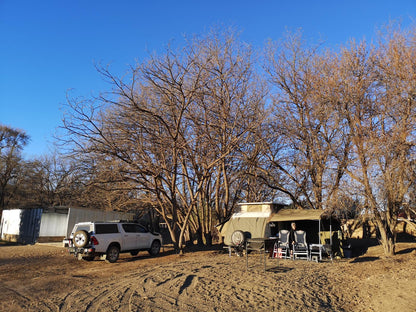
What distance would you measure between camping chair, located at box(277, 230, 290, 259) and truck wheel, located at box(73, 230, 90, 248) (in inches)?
325

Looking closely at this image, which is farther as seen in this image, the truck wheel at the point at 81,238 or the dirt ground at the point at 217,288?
the truck wheel at the point at 81,238

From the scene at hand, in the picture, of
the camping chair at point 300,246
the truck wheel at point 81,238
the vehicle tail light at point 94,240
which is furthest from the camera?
the camping chair at point 300,246

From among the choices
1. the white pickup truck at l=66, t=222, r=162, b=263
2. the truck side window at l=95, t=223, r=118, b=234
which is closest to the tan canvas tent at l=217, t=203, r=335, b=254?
the white pickup truck at l=66, t=222, r=162, b=263

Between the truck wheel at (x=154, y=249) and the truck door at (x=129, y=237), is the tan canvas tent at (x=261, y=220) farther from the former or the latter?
the truck door at (x=129, y=237)

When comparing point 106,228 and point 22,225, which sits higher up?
point 106,228

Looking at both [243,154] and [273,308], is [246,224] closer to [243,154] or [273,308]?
[243,154]

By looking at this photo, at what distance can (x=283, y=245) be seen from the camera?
14602mm

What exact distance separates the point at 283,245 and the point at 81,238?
8565 millimetres

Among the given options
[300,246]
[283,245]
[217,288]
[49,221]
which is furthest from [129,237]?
[49,221]

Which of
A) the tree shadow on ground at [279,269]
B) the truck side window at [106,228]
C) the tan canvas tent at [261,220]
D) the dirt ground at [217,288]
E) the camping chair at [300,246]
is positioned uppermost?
the tan canvas tent at [261,220]

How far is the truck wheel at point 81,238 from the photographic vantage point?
1298cm

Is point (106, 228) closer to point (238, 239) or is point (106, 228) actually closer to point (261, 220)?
point (238, 239)

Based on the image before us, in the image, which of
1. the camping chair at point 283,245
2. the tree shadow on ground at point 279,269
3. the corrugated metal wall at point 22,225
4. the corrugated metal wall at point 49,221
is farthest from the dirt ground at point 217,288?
the corrugated metal wall at point 22,225

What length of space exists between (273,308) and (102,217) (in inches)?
836
